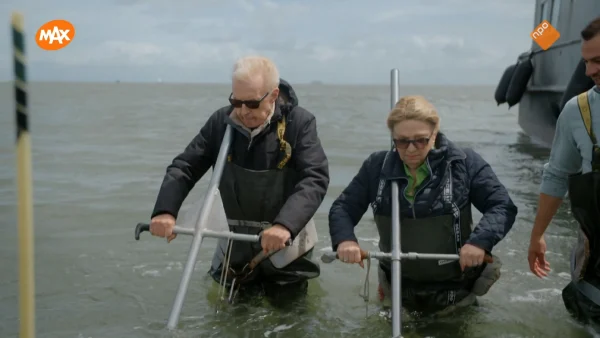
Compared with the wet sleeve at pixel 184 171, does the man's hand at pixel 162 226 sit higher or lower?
lower

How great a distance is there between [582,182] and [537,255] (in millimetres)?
599

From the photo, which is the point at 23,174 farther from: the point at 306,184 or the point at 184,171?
the point at 184,171

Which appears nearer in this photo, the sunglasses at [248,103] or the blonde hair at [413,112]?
the blonde hair at [413,112]

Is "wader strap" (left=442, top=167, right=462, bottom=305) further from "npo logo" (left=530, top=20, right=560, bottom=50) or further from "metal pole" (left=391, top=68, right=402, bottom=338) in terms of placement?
"npo logo" (left=530, top=20, right=560, bottom=50)

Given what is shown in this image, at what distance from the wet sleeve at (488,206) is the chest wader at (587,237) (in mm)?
350

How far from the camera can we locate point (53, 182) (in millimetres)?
12305

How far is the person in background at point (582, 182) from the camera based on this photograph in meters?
3.66

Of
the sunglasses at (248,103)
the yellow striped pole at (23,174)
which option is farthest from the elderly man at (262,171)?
the yellow striped pole at (23,174)

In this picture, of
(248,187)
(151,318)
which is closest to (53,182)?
(151,318)

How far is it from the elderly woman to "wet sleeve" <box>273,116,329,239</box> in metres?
0.14

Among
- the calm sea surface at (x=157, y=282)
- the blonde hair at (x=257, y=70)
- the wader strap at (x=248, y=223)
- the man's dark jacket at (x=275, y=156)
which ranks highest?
the blonde hair at (x=257, y=70)

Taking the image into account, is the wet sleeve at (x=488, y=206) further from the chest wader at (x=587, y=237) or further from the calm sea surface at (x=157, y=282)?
the calm sea surface at (x=157, y=282)

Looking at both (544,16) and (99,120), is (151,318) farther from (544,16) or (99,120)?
(99,120)

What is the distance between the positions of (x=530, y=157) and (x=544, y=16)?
373 cm
